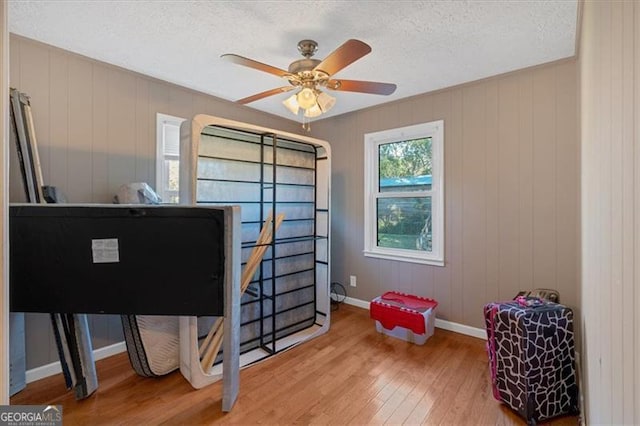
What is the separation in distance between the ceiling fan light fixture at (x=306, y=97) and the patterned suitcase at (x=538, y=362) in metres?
1.91

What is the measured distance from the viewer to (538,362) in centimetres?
171

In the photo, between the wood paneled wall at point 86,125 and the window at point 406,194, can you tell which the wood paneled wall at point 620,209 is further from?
the wood paneled wall at point 86,125

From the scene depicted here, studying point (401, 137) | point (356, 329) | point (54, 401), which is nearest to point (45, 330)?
point (54, 401)

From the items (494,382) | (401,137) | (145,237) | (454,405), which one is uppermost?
(401,137)

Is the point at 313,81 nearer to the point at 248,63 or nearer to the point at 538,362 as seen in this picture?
the point at 248,63

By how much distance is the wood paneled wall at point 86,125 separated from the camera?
2.06 m

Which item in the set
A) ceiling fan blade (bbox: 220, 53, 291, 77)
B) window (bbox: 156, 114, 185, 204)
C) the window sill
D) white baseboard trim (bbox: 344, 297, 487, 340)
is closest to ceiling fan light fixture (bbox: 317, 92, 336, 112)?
ceiling fan blade (bbox: 220, 53, 291, 77)

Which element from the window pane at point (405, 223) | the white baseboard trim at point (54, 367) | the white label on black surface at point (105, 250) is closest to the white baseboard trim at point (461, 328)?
the window pane at point (405, 223)

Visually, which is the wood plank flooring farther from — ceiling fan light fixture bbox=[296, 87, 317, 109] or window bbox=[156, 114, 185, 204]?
ceiling fan light fixture bbox=[296, 87, 317, 109]

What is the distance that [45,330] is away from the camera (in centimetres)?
212

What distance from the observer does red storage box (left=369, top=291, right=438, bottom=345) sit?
8.54 feet

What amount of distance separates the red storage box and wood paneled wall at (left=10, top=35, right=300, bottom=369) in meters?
2.36

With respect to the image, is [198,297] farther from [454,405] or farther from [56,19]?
[56,19]

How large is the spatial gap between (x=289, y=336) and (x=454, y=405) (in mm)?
1496
